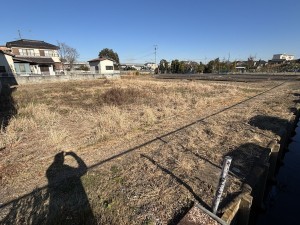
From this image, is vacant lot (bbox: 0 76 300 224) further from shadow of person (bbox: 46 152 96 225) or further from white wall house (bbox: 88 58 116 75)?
white wall house (bbox: 88 58 116 75)

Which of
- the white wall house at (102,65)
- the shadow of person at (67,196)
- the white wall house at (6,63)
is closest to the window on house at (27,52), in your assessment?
the white wall house at (6,63)

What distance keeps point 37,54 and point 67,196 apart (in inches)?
1585

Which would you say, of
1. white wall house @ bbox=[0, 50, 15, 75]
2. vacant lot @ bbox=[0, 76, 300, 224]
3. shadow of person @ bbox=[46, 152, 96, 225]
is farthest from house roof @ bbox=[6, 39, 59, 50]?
shadow of person @ bbox=[46, 152, 96, 225]

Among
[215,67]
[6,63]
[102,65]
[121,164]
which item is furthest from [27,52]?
[215,67]

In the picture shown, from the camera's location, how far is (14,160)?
4.40m

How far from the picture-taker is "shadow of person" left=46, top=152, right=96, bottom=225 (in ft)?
8.92

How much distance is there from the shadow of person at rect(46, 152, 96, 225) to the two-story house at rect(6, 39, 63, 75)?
31.3m

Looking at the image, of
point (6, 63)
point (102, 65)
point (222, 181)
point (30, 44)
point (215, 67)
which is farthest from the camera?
point (215, 67)

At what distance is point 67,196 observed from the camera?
3150 millimetres

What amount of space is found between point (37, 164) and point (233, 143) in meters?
5.11

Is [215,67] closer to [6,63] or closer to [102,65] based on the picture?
[102,65]

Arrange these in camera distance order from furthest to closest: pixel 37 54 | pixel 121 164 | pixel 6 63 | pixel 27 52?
pixel 37 54 → pixel 27 52 → pixel 6 63 → pixel 121 164

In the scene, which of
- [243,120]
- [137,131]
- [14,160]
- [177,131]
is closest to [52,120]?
[14,160]

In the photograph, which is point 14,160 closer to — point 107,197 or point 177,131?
point 107,197
